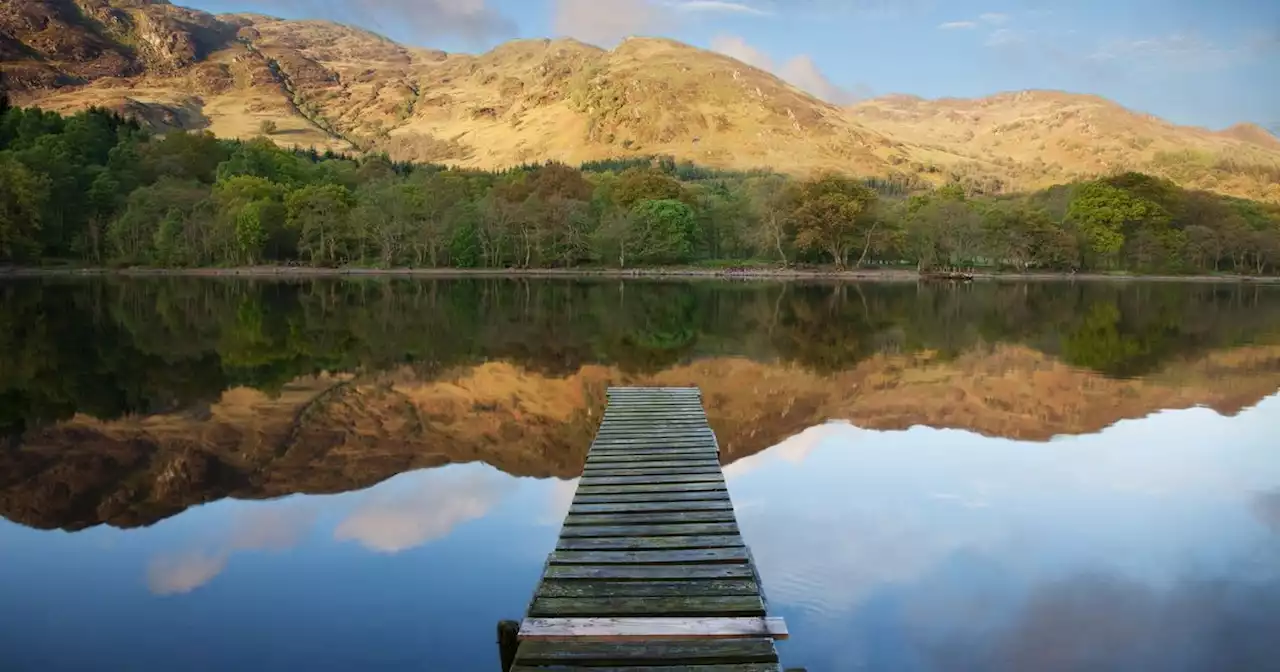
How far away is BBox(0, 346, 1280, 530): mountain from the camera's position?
13938 mm

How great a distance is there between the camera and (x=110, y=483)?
541 inches

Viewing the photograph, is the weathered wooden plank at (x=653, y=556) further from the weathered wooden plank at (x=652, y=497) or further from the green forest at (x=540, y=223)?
the green forest at (x=540, y=223)

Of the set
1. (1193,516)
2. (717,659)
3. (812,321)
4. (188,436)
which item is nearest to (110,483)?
(188,436)

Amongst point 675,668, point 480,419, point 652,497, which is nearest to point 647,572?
point 675,668

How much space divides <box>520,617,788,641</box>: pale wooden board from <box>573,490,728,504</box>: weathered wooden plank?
324 centimetres

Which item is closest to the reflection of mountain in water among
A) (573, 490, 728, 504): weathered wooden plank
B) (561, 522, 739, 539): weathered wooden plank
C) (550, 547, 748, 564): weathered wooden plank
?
(573, 490, 728, 504): weathered wooden plank

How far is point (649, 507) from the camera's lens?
9766 mm

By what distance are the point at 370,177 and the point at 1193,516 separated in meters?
123

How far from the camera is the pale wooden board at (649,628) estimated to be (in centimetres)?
659

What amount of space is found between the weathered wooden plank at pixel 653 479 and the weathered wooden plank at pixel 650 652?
14.0 feet

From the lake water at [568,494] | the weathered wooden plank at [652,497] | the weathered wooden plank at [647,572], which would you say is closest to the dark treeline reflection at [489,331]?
the lake water at [568,494]

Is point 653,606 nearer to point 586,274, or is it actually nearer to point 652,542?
point 652,542

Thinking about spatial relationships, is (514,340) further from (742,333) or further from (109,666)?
(109,666)

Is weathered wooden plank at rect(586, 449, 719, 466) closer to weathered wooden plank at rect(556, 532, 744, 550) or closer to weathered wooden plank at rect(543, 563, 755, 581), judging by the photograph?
weathered wooden plank at rect(556, 532, 744, 550)
